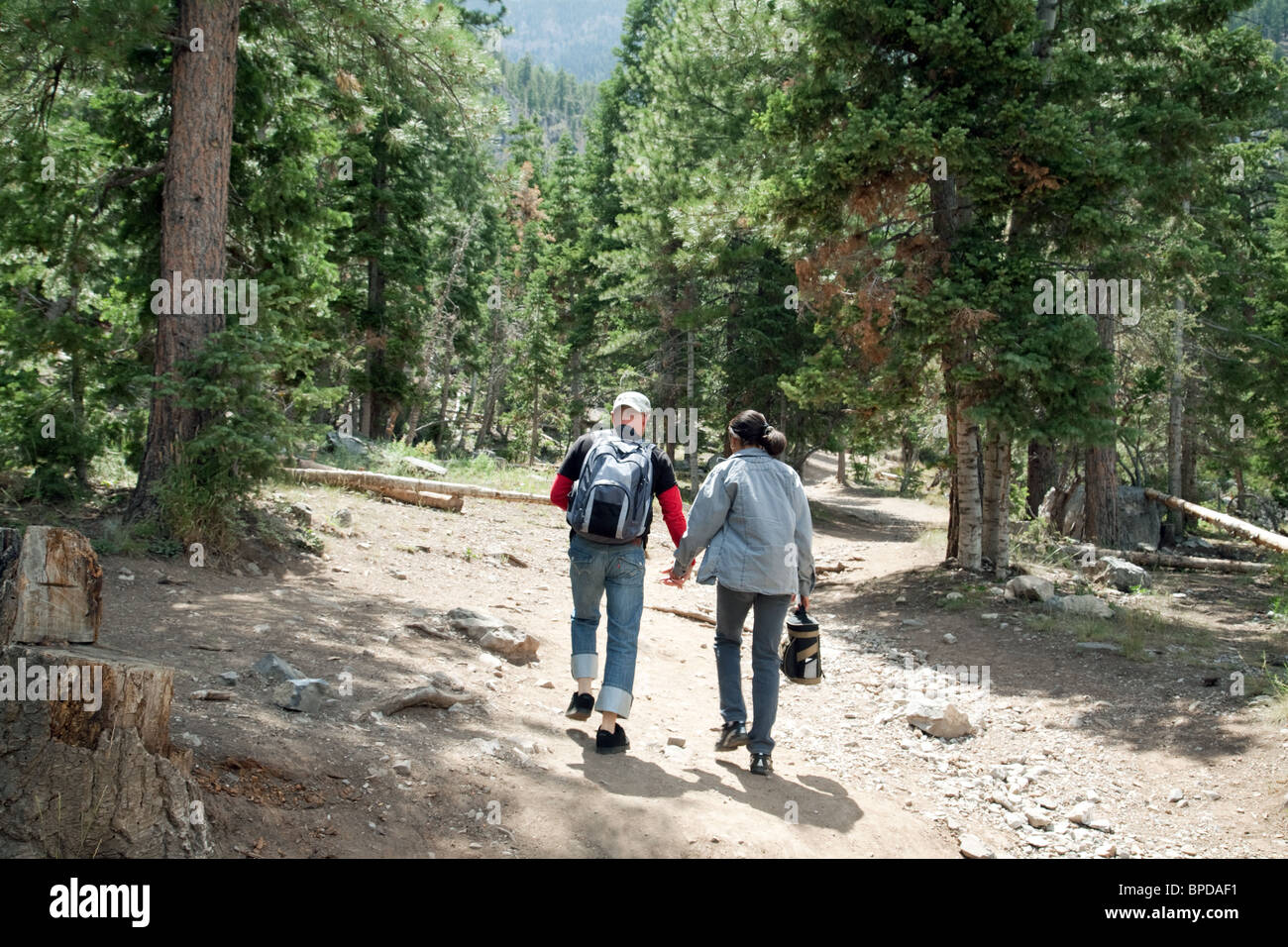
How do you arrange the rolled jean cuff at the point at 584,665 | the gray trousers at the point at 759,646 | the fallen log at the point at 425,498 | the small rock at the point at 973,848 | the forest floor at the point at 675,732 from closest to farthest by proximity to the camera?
1. the forest floor at the point at 675,732
2. the small rock at the point at 973,848
3. the gray trousers at the point at 759,646
4. the rolled jean cuff at the point at 584,665
5. the fallen log at the point at 425,498

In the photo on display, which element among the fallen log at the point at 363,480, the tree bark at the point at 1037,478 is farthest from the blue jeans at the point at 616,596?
the tree bark at the point at 1037,478

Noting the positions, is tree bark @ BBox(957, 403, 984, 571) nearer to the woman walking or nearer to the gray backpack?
the woman walking

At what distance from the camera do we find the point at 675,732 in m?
6.25

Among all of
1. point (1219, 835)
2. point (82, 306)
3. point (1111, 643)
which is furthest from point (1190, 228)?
point (82, 306)

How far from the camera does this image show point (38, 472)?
30.7 ft

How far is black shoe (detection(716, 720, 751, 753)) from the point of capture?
561cm

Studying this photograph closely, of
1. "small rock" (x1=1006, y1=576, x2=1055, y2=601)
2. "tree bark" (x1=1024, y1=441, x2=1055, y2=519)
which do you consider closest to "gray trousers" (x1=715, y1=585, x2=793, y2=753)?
"small rock" (x1=1006, y1=576, x2=1055, y2=601)

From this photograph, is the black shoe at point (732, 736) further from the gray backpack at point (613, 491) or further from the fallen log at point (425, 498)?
the fallen log at point (425, 498)

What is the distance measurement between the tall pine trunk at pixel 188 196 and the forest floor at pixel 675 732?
1.39m

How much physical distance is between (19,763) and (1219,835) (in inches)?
243

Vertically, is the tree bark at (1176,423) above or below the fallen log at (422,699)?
above

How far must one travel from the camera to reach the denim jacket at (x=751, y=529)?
17.6 ft

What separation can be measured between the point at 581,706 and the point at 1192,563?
45.6 ft

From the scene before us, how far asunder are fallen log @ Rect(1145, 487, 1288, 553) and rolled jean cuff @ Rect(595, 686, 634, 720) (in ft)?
38.1
